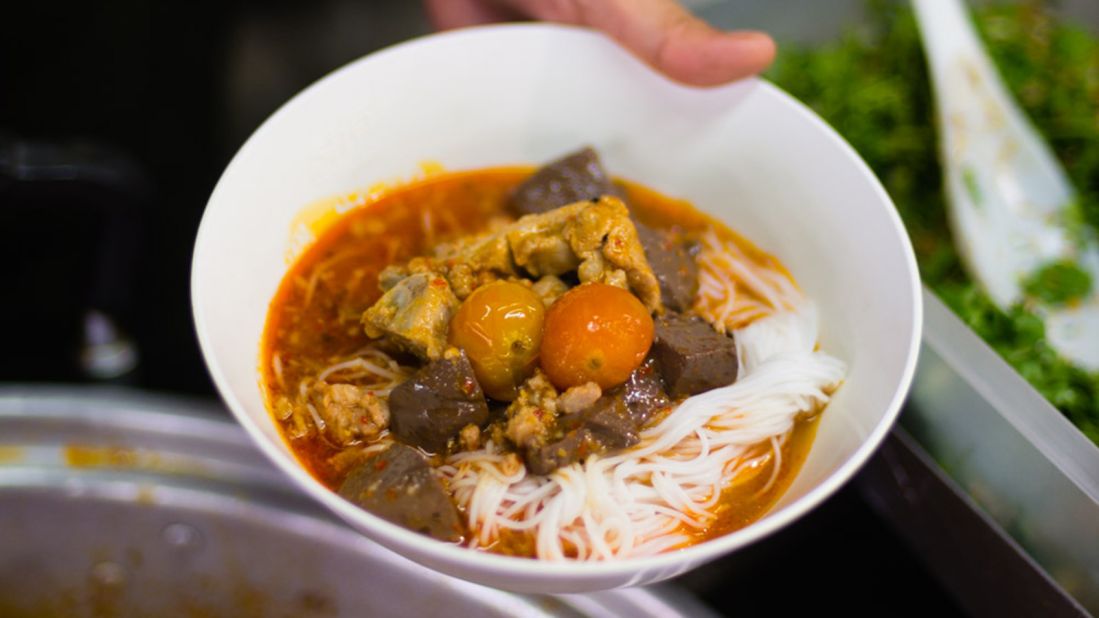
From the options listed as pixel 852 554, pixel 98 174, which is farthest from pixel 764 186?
pixel 98 174

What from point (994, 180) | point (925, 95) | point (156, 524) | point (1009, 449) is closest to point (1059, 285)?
point (994, 180)

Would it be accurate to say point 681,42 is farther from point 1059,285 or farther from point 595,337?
point 1059,285

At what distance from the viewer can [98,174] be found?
3.52m

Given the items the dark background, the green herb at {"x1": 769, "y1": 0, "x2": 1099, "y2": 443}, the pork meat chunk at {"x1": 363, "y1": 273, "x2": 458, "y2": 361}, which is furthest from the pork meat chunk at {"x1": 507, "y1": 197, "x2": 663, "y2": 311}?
the green herb at {"x1": 769, "y1": 0, "x2": 1099, "y2": 443}

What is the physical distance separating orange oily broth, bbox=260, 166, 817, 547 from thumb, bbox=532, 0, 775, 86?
1.50 feet

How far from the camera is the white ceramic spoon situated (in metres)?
3.46

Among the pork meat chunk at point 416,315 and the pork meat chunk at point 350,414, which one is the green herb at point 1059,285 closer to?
the pork meat chunk at point 416,315

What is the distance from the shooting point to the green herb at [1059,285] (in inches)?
132

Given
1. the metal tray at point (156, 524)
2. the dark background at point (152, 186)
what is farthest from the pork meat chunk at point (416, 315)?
the dark background at point (152, 186)

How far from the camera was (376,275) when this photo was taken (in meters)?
2.73

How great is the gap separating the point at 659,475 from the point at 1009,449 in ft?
3.75

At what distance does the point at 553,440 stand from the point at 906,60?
10.2 ft

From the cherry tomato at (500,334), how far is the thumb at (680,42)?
0.94 m

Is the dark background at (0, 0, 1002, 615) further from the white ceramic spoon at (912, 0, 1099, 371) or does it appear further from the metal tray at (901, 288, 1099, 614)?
the white ceramic spoon at (912, 0, 1099, 371)
